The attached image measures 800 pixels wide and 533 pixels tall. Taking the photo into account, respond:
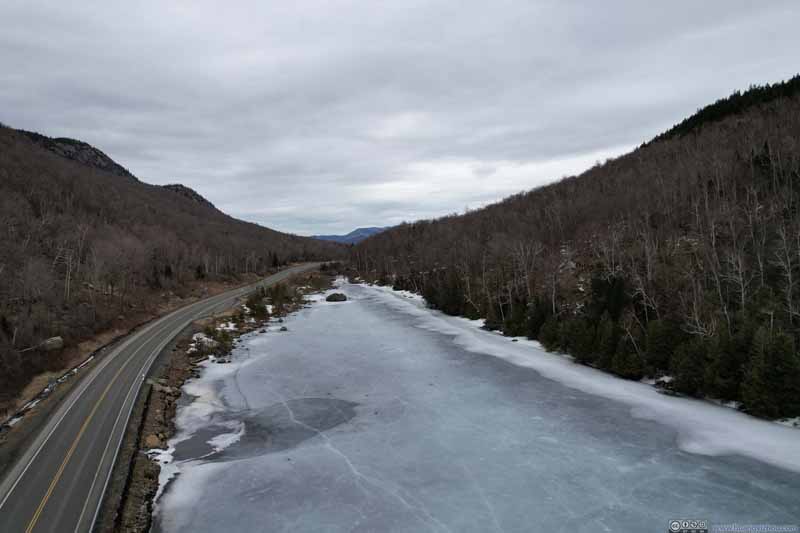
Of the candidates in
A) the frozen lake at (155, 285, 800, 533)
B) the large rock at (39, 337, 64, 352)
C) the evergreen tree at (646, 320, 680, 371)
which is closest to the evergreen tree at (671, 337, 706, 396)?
the frozen lake at (155, 285, 800, 533)

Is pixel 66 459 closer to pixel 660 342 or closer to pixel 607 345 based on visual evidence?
pixel 607 345

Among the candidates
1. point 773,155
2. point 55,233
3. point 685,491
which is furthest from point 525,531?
point 55,233

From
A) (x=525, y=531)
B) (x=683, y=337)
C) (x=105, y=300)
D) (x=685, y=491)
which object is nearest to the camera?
(x=525, y=531)

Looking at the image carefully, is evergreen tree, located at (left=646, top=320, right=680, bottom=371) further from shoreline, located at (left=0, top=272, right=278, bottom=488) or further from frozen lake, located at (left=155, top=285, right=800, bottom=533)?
shoreline, located at (left=0, top=272, right=278, bottom=488)

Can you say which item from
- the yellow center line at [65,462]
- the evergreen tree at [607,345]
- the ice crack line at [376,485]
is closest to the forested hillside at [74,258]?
the yellow center line at [65,462]

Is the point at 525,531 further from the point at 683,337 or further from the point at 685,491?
the point at 683,337

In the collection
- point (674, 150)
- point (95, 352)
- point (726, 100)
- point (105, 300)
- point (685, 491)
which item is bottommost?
point (685, 491)
